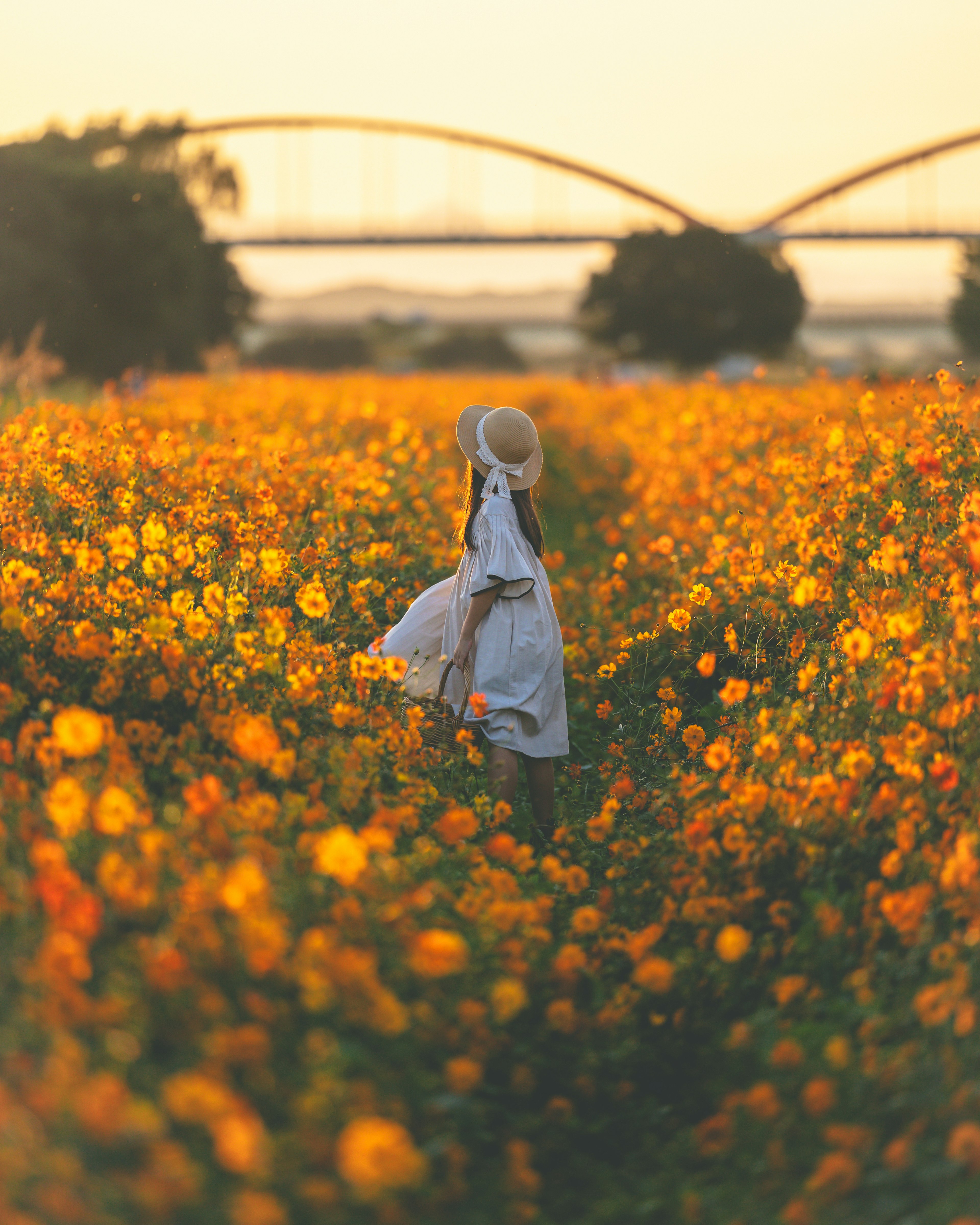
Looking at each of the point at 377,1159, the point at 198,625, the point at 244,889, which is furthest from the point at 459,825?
the point at 198,625

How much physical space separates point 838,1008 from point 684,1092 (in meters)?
0.40

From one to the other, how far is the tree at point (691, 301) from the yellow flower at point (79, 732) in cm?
3478

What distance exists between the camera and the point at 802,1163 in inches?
75.7

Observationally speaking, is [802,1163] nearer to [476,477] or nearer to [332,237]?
[476,477]

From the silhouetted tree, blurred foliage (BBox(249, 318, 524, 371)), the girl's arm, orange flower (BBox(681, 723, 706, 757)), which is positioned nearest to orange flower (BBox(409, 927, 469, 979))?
the girl's arm

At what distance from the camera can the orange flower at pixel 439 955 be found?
1.85 metres

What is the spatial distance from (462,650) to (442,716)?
0.25m

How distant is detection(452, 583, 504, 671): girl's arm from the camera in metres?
3.82

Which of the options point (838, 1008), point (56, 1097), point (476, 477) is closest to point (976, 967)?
point (838, 1008)

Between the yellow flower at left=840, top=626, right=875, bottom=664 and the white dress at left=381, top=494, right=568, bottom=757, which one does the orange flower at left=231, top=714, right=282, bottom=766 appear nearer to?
the white dress at left=381, top=494, right=568, bottom=757

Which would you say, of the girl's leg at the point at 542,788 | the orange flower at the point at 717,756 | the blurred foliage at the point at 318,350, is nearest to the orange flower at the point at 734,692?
the orange flower at the point at 717,756

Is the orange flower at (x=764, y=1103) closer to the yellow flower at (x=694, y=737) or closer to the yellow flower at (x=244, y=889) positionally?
the yellow flower at (x=244, y=889)

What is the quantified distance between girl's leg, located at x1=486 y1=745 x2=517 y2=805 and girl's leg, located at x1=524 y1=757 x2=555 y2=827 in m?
0.12

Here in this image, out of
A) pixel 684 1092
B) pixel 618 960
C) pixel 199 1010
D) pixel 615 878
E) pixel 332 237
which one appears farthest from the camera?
pixel 332 237
